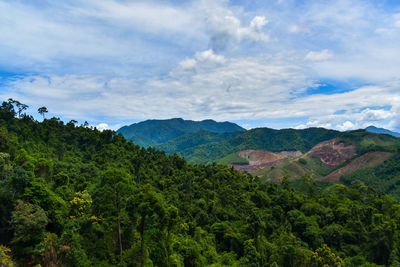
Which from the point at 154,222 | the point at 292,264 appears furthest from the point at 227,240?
the point at 154,222

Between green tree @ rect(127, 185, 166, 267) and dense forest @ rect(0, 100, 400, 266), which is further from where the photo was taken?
dense forest @ rect(0, 100, 400, 266)

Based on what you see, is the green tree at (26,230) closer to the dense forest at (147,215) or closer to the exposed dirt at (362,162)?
the dense forest at (147,215)

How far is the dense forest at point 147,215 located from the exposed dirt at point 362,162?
4826 inches

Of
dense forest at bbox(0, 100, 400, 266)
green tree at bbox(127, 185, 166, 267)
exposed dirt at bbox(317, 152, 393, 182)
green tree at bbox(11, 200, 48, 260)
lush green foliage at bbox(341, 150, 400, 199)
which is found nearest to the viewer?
green tree at bbox(127, 185, 166, 267)

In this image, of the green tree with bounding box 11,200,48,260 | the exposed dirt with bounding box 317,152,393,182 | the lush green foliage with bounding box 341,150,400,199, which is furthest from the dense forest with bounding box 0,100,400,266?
the exposed dirt with bounding box 317,152,393,182

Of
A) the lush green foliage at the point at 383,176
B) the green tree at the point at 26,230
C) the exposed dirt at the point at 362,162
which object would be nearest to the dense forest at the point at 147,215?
the green tree at the point at 26,230

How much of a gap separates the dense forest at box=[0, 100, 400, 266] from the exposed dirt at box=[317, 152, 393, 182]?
12257 cm

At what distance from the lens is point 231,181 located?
73625 millimetres

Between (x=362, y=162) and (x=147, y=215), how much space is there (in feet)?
672

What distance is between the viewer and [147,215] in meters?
19.7

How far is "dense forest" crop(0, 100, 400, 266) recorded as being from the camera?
21031mm

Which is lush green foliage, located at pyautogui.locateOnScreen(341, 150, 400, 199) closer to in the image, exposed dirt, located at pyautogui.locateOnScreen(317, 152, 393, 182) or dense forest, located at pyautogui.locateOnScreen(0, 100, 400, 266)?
exposed dirt, located at pyautogui.locateOnScreen(317, 152, 393, 182)

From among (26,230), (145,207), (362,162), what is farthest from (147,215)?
(362,162)

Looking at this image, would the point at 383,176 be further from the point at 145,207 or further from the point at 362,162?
the point at 145,207
